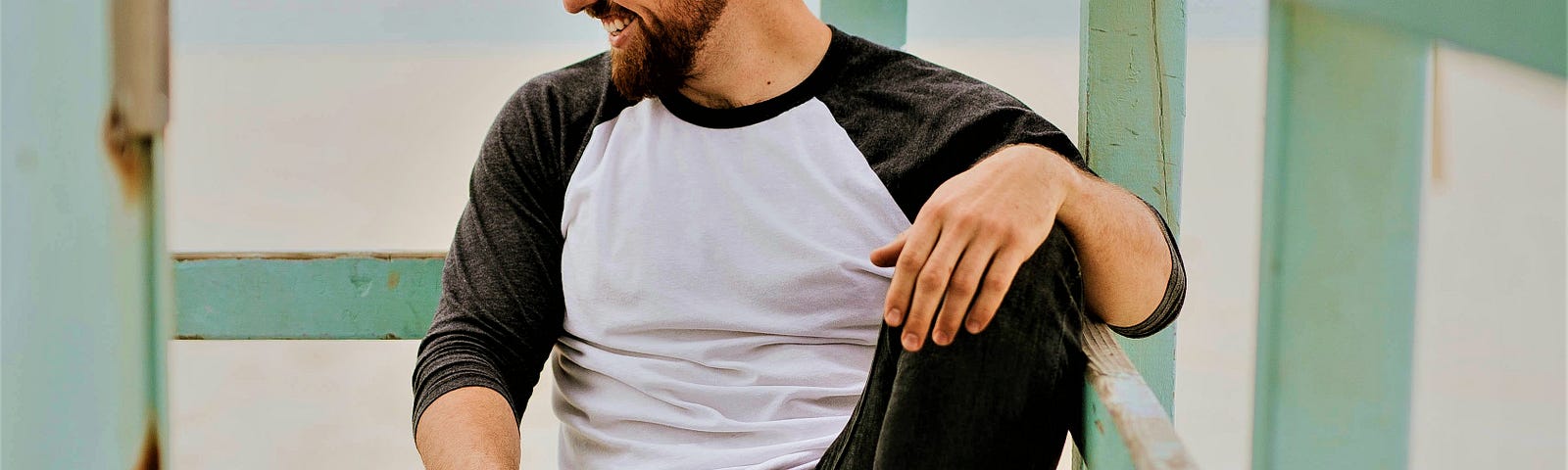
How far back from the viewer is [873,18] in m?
1.51

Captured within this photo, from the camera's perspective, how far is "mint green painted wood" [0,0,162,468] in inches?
13.8

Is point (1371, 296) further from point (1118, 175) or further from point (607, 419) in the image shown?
point (607, 419)

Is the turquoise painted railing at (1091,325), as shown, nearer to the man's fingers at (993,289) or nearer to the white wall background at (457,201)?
the man's fingers at (993,289)

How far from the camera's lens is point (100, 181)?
373 mm

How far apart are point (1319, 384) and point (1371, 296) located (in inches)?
4.7

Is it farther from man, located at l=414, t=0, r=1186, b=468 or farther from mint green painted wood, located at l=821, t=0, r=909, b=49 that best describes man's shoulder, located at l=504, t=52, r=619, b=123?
mint green painted wood, located at l=821, t=0, r=909, b=49

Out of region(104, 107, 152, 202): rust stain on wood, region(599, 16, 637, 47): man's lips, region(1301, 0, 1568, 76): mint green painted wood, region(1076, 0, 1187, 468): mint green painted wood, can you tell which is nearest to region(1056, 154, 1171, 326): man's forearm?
region(1076, 0, 1187, 468): mint green painted wood

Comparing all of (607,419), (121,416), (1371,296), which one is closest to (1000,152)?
(607,419)

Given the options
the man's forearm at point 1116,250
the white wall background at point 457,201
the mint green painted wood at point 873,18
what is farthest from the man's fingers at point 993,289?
the white wall background at point 457,201

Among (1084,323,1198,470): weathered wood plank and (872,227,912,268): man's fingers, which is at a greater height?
(872,227,912,268): man's fingers

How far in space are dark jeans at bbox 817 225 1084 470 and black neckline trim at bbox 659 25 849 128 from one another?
0.45 meters

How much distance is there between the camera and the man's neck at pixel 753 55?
1265 millimetres

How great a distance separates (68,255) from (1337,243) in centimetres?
140

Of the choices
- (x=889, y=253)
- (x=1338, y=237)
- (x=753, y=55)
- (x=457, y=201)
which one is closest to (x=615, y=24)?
(x=753, y=55)
